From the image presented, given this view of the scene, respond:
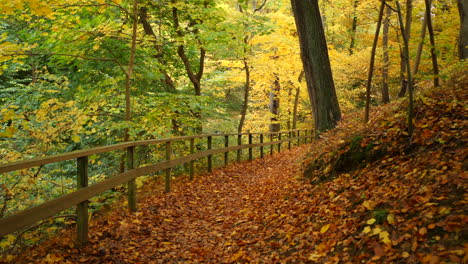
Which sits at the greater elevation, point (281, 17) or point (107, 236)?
point (281, 17)

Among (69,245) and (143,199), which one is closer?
(69,245)

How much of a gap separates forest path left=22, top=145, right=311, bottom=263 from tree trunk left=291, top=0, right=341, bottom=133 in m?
2.69

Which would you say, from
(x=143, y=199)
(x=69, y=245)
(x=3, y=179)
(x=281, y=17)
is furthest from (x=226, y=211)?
(x=281, y=17)

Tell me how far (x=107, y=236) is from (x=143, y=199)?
75.9 inches

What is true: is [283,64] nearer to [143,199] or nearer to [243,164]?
[243,164]

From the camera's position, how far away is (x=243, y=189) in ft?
27.6

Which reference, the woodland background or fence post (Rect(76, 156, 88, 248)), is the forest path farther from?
the woodland background

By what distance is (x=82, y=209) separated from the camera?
4.23 metres

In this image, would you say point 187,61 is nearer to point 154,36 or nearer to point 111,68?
point 154,36

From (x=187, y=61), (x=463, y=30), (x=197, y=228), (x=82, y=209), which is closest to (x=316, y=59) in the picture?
(x=463, y=30)

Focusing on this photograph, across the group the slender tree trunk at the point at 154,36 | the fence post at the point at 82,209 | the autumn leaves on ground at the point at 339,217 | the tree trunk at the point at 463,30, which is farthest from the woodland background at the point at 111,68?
the autumn leaves on ground at the point at 339,217

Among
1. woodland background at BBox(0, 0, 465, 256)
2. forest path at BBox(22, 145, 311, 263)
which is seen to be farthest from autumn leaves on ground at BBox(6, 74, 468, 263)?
woodland background at BBox(0, 0, 465, 256)

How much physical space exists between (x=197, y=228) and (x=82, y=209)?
2065 millimetres

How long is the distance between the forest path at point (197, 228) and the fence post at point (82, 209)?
0.15m
